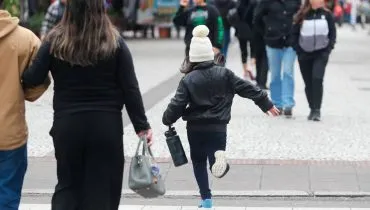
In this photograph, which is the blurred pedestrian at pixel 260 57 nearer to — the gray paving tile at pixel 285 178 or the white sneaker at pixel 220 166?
the gray paving tile at pixel 285 178

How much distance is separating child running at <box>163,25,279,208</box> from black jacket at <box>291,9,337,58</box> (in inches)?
187

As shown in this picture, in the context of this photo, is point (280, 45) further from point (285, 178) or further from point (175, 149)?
point (175, 149)

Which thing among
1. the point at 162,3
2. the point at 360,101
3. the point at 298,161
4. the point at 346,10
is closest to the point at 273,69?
the point at 360,101

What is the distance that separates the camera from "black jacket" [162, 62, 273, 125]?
699 centimetres

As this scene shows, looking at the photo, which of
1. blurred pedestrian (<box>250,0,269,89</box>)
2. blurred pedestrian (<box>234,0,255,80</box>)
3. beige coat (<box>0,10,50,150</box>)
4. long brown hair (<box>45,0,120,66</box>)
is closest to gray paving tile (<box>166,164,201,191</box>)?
beige coat (<box>0,10,50,150</box>)

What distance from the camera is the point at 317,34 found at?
11.7m

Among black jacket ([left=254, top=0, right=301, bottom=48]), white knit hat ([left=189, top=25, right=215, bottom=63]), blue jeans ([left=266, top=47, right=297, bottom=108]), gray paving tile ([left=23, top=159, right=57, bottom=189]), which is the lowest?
blue jeans ([left=266, top=47, right=297, bottom=108])

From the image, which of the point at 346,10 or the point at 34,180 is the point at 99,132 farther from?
the point at 346,10

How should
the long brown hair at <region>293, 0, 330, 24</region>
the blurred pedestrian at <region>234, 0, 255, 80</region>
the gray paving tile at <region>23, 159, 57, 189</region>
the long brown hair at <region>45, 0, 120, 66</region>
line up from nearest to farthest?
the long brown hair at <region>45, 0, 120, 66</region>
the gray paving tile at <region>23, 159, 57, 189</region>
the long brown hair at <region>293, 0, 330, 24</region>
the blurred pedestrian at <region>234, 0, 255, 80</region>

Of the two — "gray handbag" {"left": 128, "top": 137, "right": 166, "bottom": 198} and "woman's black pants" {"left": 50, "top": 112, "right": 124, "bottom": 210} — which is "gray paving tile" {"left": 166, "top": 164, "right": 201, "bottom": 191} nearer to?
"gray handbag" {"left": 128, "top": 137, "right": 166, "bottom": 198}

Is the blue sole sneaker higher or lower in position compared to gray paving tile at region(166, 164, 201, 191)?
higher

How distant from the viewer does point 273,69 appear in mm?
12875

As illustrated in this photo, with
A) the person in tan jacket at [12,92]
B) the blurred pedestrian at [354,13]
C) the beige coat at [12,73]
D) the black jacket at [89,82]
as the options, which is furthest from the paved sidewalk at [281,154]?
the blurred pedestrian at [354,13]

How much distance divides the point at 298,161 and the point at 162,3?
24.0 metres
